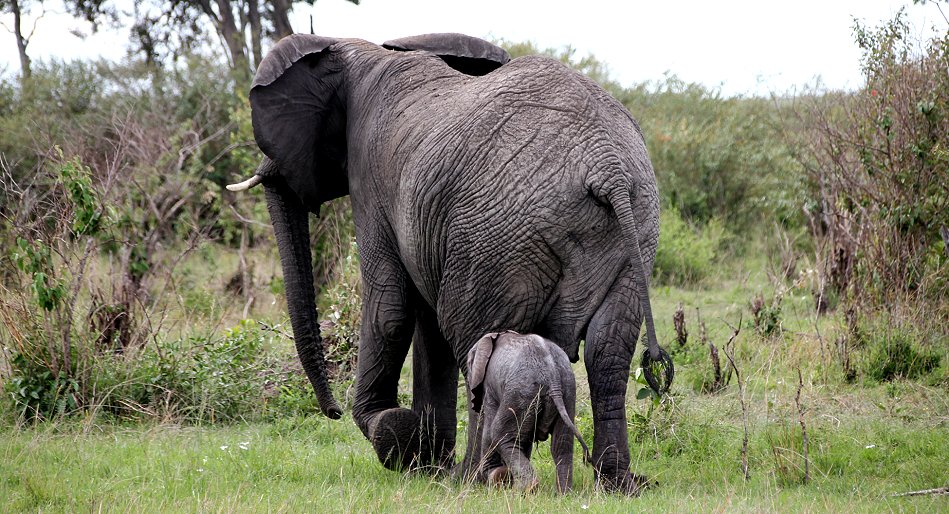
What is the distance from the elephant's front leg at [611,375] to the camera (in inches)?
190

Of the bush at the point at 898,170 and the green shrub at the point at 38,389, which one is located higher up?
the bush at the point at 898,170

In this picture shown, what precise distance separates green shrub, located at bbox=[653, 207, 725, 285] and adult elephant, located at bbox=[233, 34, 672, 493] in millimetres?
7924

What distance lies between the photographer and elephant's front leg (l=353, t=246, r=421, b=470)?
19.5 feet

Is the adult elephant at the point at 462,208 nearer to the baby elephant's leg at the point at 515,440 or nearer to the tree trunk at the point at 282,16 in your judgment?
the baby elephant's leg at the point at 515,440

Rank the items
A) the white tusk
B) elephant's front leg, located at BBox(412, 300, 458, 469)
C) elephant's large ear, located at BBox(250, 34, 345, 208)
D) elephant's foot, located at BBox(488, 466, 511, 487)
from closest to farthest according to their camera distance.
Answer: elephant's foot, located at BBox(488, 466, 511, 487) < elephant's front leg, located at BBox(412, 300, 458, 469) < elephant's large ear, located at BBox(250, 34, 345, 208) < the white tusk

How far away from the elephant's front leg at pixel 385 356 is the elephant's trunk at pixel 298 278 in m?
0.66

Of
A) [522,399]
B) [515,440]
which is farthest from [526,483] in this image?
[522,399]

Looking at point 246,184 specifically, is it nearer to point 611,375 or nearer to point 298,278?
point 298,278

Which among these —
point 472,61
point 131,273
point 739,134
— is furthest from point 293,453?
point 739,134

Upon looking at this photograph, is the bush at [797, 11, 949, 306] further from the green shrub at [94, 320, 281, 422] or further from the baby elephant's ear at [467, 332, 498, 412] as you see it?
the green shrub at [94, 320, 281, 422]

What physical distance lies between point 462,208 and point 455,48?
2.00m

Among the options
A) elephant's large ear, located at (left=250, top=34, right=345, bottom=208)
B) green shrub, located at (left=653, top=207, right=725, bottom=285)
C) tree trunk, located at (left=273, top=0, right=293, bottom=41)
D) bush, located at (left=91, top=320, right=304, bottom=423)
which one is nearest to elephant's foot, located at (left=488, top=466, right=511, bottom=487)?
elephant's large ear, located at (left=250, top=34, right=345, bottom=208)

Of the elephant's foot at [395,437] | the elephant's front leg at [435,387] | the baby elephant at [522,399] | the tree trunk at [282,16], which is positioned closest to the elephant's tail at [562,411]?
the baby elephant at [522,399]

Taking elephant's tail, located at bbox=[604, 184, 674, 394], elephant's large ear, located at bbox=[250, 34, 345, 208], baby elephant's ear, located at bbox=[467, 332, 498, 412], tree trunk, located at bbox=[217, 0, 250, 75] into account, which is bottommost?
baby elephant's ear, located at bbox=[467, 332, 498, 412]
